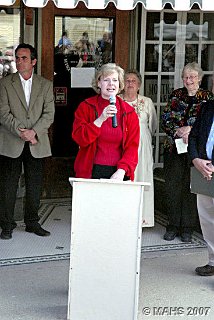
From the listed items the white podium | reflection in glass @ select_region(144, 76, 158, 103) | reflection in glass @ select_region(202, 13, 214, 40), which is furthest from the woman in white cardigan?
the white podium

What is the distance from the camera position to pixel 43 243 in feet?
23.6

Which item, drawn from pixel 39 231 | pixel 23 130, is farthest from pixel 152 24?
pixel 39 231

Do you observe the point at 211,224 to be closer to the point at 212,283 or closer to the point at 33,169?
the point at 212,283

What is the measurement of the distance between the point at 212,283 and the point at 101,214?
1519mm

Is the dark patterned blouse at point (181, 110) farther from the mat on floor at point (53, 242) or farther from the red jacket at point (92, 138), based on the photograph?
the red jacket at point (92, 138)

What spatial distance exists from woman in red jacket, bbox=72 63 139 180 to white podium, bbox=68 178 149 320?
1.16 ft

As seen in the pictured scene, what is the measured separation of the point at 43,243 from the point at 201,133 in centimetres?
212

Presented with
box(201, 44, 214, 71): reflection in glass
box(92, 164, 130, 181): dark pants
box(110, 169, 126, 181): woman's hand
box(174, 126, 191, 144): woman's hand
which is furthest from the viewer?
box(201, 44, 214, 71): reflection in glass

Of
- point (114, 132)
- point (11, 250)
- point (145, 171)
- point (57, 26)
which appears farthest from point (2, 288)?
point (57, 26)

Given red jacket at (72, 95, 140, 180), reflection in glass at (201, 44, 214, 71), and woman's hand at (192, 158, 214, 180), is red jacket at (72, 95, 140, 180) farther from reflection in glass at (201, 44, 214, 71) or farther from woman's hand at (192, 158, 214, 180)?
reflection in glass at (201, 44, 214, 71)

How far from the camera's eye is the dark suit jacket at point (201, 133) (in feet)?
19.5

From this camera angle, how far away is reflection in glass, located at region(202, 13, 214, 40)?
898 centimetres

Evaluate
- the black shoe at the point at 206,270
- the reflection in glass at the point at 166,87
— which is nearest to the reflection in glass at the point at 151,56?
the reflection in glass at the point at 166,87

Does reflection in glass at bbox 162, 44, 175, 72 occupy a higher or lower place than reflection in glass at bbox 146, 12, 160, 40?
lower
